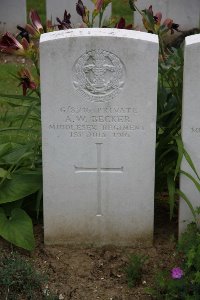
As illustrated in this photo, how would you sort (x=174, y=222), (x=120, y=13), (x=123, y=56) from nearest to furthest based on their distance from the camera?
(x=123, y=56) < (x=174, y=222) < (x=120, y=13)

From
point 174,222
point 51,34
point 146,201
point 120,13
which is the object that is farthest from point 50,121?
point 120,13

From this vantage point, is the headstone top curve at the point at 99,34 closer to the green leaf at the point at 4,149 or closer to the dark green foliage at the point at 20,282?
the green leaf at the point at 4,149

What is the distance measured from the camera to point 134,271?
12.3 ft

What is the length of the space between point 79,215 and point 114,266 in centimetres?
36

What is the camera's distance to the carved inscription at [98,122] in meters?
3.86

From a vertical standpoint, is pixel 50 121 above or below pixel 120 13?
below

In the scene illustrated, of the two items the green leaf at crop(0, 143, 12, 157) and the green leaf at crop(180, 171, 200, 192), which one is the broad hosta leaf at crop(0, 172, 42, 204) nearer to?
the green leaf at crop(0, 143, 12, 157)

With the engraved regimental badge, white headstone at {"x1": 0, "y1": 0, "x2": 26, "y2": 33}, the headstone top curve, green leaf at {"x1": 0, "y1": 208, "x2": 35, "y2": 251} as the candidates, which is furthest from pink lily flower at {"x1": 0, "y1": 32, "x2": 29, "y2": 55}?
white headstone at {"x1": 0, "y1": 0, "x2": 26, "y2": 33}

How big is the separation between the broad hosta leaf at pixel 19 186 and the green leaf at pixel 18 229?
0.08 meters

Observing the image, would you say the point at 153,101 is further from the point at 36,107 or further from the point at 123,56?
the point at 36,107

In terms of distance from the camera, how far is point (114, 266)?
392 centimetres

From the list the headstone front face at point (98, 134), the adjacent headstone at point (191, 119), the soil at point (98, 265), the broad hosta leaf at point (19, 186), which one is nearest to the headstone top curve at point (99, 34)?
the headstone front face at point (98, 134)

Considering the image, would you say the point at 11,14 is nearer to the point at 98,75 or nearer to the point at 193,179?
the point at 98,75

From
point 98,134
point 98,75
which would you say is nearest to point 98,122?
point 98,134
